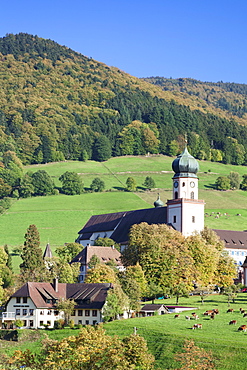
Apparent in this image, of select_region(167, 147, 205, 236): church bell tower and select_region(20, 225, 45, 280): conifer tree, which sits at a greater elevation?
select_region(167, 147, 205, 236): church bell tower

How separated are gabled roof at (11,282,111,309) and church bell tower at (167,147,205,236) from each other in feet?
123

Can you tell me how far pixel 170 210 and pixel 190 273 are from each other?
3037 centimetres

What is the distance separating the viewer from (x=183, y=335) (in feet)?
236

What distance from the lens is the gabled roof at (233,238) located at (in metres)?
148

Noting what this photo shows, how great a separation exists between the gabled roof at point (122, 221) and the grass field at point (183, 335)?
4728 centimetres

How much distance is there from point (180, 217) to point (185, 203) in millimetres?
2475

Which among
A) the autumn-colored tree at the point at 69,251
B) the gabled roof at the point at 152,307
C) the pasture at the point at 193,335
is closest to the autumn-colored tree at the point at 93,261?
the autumn-colored tree at the point at 69,251

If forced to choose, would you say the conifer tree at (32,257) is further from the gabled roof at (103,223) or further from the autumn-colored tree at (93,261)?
the gabled roof at (103,223)

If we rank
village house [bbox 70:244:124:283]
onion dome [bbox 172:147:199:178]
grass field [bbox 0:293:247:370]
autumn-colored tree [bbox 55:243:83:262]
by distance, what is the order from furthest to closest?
1. onion dome [bbox 172:147:199:178]
2. autumn-colored tree [bbox 55:243:83:262]
3. village house [bbox 70:244:124:283]
4. grass field [bbox 0:293:247:370]

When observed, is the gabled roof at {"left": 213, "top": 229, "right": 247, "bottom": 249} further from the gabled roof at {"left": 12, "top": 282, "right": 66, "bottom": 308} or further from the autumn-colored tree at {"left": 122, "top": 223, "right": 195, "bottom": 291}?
A: the gabled roof at {"left": 12, "top": 282, "right": 66, "bottom": 308}

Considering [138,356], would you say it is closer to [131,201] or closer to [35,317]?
[35,317]

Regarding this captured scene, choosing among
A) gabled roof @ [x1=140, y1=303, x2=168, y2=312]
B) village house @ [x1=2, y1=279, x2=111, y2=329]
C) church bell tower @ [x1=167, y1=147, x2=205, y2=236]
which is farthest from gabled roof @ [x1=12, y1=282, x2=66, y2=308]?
church bell tower @ [x1=167, y1=147, x2=205, y2=236]

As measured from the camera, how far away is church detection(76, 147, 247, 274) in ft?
424

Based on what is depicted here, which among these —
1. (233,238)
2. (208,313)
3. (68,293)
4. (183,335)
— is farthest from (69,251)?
(183,335)
